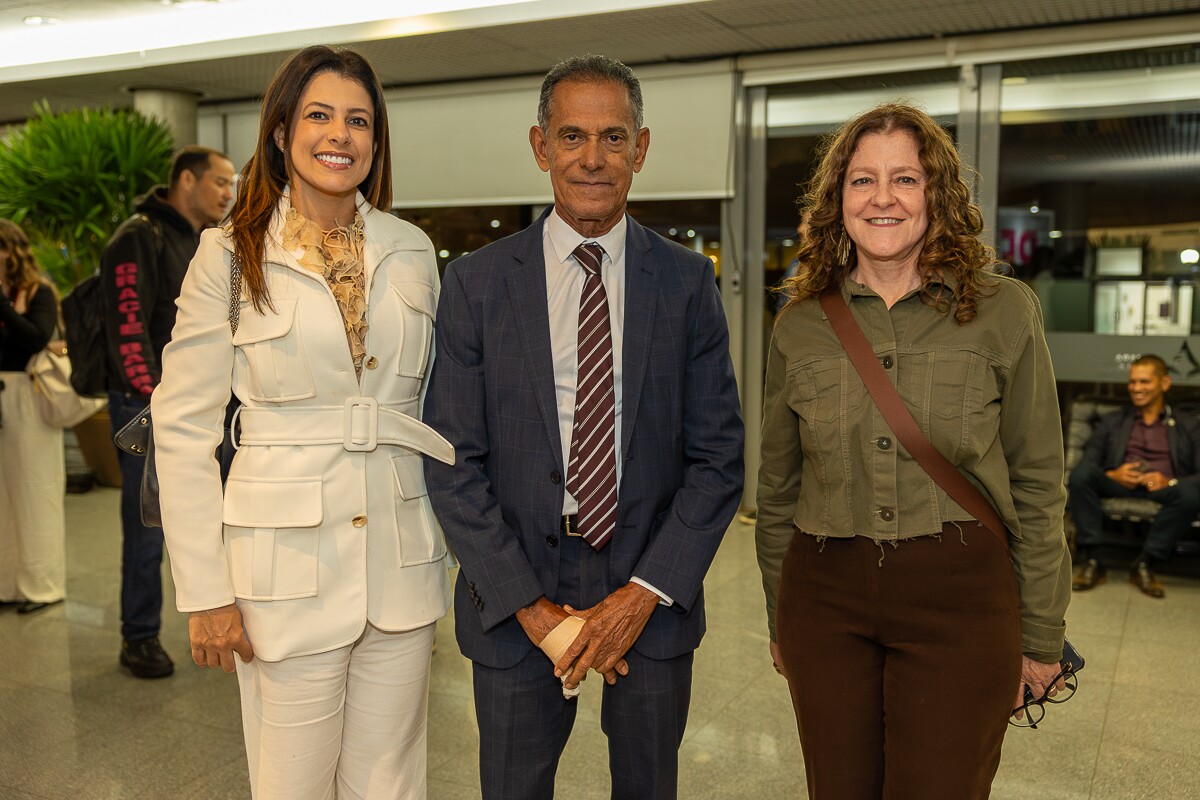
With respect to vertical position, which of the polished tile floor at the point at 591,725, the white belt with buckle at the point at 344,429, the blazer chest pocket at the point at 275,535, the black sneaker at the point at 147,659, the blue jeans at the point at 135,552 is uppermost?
the white belt with buckle at the point at 344,429

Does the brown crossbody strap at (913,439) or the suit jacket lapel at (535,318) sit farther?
the suit jacket lapel at (535,318)

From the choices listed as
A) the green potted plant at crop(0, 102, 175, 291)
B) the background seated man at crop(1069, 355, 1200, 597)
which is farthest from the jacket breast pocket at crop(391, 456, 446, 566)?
the green potted plant at crop(0, 102, 175, 291)

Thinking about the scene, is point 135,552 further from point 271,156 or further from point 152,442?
point 271,156

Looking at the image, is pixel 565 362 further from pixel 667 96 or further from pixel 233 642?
pixel 667 96

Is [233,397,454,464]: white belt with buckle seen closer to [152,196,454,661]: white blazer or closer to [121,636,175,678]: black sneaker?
[152,196,454,661]: white blazer

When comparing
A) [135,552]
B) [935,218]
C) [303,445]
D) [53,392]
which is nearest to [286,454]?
[303,445]

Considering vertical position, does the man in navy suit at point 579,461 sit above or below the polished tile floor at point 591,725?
above

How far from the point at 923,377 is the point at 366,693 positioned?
3.85 feet

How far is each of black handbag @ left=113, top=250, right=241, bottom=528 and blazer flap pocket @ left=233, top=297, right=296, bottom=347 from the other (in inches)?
0.8

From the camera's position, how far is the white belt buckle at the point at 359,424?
1.91 metres

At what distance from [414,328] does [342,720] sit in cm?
75

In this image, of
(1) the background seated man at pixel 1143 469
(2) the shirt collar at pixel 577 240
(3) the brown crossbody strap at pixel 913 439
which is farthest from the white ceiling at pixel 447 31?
(3) the brown crossbody strap at pixel 913 439

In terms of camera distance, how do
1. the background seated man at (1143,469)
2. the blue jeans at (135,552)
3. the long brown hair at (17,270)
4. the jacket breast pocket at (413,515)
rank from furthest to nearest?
the background seated man at (1143,469)
the long brown hair at (17,270)
the blue jeans at (135,552)
the jacket breast pocket at (413,515)

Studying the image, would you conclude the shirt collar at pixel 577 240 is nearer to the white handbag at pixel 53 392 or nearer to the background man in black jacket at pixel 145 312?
the background man in black jacket at pixel 145 312
